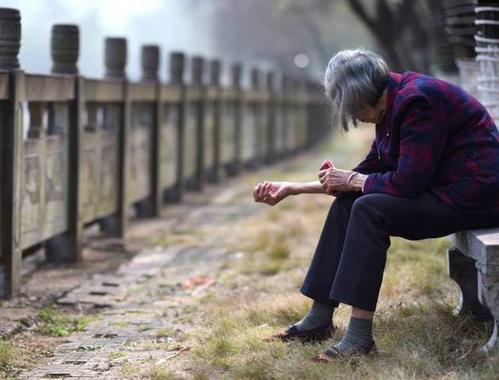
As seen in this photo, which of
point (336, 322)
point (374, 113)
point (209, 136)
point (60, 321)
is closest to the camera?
point (374, 113)

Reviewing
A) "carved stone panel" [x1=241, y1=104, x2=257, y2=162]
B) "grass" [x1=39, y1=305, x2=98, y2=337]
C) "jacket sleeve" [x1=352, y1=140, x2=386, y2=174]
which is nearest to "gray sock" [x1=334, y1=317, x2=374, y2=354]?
"jacket sleeve" [x1=352, y1=140, x2=386, y2=174]

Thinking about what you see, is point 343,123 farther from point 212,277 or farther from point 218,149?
point 218,149

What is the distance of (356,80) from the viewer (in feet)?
14.1

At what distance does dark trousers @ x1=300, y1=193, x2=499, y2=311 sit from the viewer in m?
4.25

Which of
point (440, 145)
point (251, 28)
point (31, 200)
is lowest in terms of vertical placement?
point (31, 200)

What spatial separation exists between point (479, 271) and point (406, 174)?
48 centimetres

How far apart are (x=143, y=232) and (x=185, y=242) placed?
890 mm

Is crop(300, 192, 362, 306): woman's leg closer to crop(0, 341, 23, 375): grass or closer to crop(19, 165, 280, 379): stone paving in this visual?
crop(19, 165, 280, 379): stone paving

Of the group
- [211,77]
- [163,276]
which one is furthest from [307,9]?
[163,276]

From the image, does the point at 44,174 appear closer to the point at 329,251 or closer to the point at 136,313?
the point at 136,313

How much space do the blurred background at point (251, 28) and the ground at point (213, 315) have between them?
135 cm

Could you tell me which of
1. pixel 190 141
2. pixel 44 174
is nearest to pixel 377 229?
pixel 44 174

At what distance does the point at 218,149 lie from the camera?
14805 millimetres

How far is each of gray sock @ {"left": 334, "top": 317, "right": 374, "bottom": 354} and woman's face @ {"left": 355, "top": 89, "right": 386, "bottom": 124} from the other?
0.83 metres
